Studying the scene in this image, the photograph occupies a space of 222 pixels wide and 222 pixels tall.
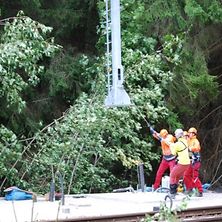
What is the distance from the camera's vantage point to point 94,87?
1823 cm

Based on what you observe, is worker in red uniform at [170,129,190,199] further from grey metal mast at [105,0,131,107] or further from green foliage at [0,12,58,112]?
green foliage at [0,12,58,112]

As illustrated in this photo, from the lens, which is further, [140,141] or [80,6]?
[80,6]

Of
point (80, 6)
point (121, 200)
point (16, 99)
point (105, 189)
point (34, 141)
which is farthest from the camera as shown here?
point (80, 6)

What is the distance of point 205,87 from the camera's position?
1817 centimetres

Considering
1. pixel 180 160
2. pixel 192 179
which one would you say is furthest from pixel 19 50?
pixel 192 179

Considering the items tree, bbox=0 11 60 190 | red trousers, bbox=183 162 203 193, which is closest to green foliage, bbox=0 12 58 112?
tree, bbox=0 11 60 190

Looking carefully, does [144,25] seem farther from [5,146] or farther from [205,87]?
[5,146]

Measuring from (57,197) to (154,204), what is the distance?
8.67ft

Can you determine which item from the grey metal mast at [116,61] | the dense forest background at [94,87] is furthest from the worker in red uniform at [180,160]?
the dense forest background at [94,87]

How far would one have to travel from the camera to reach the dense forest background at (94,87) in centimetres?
1630

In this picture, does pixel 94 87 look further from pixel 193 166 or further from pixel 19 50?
pixel 193 166

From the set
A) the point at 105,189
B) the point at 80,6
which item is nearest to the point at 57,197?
the point at 105,189

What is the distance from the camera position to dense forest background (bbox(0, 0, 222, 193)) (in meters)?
16.3

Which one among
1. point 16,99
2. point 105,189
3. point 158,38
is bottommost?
point 105,189
